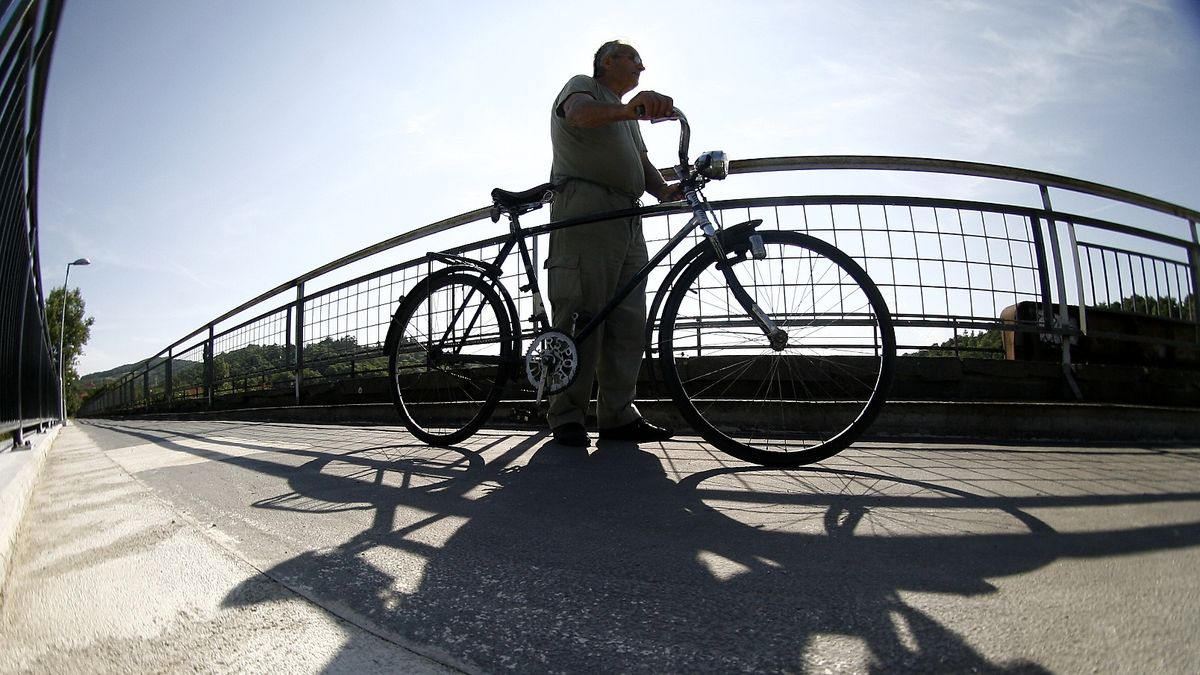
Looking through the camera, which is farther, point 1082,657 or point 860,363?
point 860,363

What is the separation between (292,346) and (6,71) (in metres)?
5.90

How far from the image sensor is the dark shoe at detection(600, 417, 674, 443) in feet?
9.56

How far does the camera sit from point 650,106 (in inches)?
93.4

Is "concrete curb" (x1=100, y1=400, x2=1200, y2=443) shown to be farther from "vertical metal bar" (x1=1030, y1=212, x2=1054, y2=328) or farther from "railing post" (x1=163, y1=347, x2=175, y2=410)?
"railing post" (x1=163, y1=347, x2=175, y2=410)

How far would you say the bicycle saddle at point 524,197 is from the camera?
305cm

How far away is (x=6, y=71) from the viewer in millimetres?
1847

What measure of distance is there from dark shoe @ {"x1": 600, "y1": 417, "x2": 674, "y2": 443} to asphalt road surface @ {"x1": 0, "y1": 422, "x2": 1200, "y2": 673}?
2.33 feet

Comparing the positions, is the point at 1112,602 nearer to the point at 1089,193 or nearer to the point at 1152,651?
the point at 1152,651

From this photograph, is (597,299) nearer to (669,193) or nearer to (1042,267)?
(669,193)

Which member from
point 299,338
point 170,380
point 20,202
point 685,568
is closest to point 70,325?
point 170,380

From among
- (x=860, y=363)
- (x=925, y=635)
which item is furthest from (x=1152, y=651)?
(x=860, y=363)

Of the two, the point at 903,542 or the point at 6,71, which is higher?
the point at 6,71

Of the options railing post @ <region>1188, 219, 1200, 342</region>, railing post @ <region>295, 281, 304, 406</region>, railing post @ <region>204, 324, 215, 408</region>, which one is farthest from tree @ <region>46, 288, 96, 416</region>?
railing post @ <region>1188, 219, 1200, 342</region>

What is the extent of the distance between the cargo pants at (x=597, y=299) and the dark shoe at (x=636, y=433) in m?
0.03
